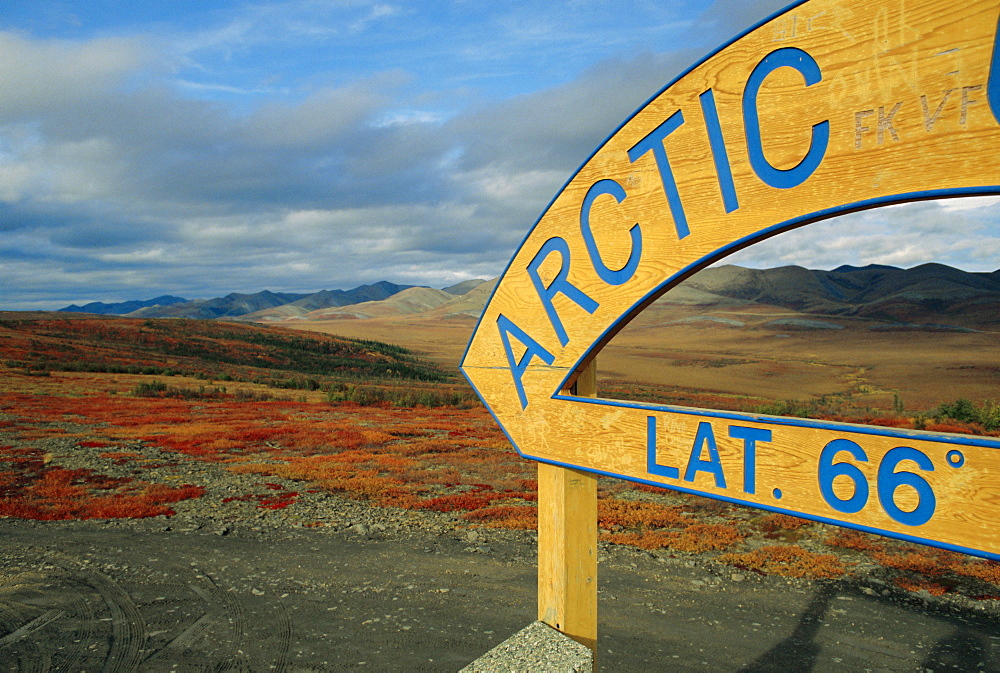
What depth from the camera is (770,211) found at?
1.78 m

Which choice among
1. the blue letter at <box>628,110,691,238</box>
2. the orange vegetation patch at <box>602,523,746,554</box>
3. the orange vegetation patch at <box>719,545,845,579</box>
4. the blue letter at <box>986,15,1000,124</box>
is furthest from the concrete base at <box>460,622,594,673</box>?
the orange vegetation patch at <box>602,523,746,554</box>

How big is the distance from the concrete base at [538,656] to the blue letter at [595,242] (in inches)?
59.6

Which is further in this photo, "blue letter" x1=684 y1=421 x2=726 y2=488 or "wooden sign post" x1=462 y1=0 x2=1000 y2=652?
"blue letter" x1=684 y1=421 x2=726 y2=488

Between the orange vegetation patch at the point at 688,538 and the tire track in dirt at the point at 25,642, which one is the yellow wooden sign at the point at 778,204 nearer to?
the tire track in dirt at the point at 25,642

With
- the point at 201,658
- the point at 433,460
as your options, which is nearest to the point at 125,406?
the point at 433,460

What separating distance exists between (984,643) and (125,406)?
2195cm

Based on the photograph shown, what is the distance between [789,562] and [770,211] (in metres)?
5.97

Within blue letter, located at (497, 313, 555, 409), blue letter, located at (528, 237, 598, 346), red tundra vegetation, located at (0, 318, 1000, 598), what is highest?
blue letter, located at (528, 237, 598, 346)

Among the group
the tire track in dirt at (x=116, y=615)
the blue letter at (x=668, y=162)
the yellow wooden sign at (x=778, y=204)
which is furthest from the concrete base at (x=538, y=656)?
the tire track in dirt at (x=116, y=615)

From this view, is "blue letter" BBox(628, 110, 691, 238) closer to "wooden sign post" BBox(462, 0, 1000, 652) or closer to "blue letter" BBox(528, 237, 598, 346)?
"wooden sign post" BBox(462, 0, 1000, 652)

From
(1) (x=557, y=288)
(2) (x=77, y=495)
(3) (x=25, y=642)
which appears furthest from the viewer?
(2) (x=77, y=495)

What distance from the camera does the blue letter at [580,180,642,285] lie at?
2.16m

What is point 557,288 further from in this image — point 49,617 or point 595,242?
point 49,617

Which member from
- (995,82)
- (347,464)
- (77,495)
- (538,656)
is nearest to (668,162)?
(995,82)
